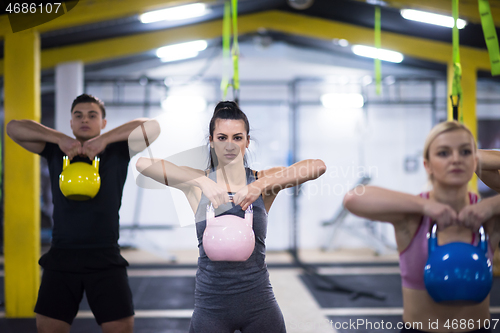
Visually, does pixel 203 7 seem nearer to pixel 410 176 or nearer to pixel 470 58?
pixel 470 58

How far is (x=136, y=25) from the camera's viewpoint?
4.52 m

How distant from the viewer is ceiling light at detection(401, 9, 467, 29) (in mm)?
4156

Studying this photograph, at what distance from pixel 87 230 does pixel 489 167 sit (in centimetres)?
183

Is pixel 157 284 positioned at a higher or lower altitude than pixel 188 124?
lower

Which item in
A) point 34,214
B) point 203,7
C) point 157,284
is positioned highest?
point 203,7

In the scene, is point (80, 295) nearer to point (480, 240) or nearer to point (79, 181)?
point (79, 181)

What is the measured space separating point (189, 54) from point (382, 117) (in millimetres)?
3620

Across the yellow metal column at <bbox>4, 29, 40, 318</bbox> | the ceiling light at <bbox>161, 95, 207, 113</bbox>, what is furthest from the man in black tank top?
the ceiling light at <bbox>161, 95, 207, 113</bbox>

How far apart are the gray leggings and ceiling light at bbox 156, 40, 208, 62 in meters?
4.28

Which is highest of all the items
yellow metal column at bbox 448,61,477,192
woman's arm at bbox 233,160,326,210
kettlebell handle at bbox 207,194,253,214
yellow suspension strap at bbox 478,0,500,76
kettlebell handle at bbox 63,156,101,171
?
yellow metal column at bbox 448,61,477,192

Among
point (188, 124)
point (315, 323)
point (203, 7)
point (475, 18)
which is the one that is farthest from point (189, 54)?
point (315, 323)

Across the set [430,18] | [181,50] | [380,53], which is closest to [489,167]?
[430,18]

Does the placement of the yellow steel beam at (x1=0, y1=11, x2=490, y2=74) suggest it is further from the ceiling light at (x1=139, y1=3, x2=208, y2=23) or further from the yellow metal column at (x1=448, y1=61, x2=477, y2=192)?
the ceiling light at (x1=139, y1=3, x2=208, y2=23)

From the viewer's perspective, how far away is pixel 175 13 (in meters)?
4.12
